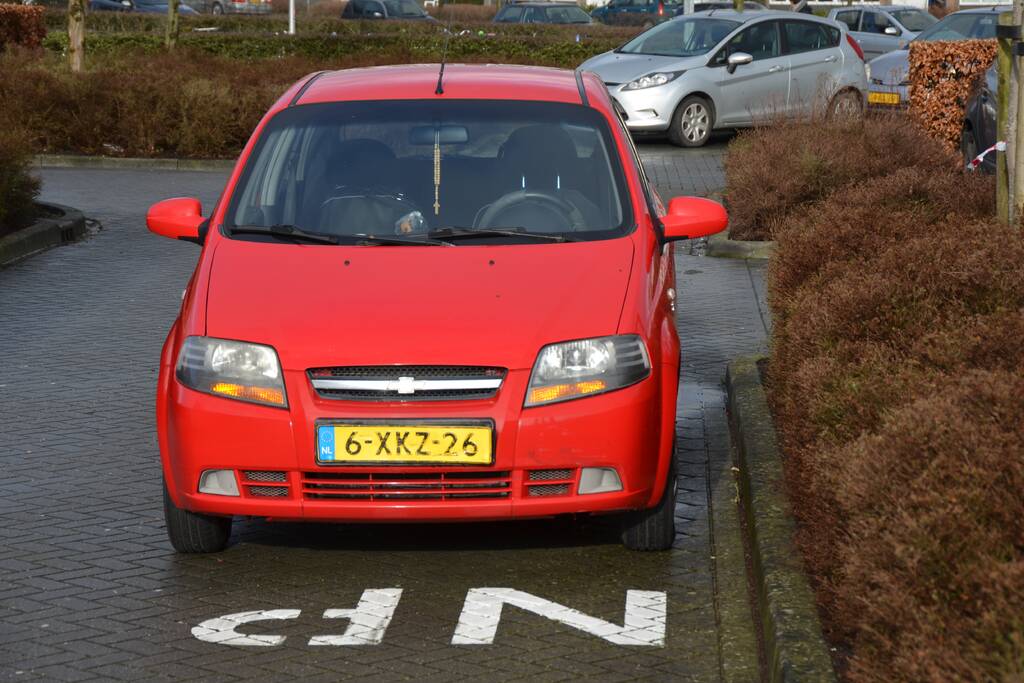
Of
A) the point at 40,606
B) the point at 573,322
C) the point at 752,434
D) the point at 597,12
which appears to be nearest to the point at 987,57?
the point at 752,434

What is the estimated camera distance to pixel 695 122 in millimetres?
21875

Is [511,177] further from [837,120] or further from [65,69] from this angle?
[65,69]

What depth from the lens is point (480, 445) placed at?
18.0 feet

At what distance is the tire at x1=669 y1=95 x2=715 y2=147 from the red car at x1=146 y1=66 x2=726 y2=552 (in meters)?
15.2

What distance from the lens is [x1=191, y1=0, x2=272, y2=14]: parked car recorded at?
6394 cm

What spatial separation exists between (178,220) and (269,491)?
62.3 inches

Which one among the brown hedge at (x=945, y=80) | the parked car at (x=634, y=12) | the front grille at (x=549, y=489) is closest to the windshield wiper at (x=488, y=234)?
the front grille at (x=549, y=489)

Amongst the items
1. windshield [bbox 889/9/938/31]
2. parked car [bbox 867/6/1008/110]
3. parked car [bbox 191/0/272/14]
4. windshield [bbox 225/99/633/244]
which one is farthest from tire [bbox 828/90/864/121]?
parked car [bbox 191/0/272/14]

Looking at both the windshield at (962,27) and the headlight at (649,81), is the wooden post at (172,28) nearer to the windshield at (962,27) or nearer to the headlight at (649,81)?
the headlight at (649,81)

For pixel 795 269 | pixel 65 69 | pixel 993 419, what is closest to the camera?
pixel 993 419

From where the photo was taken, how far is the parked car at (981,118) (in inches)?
567

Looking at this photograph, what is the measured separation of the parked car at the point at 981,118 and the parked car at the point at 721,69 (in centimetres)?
560

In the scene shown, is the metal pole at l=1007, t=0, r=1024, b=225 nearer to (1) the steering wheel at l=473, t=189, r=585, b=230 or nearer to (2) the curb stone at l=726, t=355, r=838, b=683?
(2) the curb stone at l=726, t=355, r=838, b=683

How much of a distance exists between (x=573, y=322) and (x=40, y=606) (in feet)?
6.53
